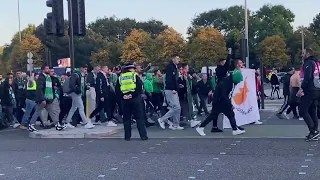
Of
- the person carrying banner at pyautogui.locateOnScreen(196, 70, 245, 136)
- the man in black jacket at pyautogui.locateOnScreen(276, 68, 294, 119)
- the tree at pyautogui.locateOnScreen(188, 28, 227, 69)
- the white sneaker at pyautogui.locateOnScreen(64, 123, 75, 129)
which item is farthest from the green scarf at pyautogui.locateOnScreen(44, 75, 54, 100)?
the tree at pyautogui.locateOnScreen(188, 28, 227, 69)

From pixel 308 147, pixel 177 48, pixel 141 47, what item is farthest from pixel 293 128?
pixel 141 47

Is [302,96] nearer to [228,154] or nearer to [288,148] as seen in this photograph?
[288,148]

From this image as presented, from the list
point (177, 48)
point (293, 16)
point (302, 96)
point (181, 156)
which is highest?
point (293, 16)

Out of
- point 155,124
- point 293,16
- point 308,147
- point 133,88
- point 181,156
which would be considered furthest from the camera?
point 293,16

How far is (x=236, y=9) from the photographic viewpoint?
101125mm

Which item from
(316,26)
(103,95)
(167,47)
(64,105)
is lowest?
(64,105)

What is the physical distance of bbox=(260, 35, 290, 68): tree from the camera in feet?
238

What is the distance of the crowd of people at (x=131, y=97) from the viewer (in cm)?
1209

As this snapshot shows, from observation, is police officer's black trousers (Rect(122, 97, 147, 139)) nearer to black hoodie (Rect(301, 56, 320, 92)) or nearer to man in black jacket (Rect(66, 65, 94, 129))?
man in black jacket (Rect(66, 65, 94, 129))

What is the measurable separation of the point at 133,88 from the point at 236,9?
91.3m

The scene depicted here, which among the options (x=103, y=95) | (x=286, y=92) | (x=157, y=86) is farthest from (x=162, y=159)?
(x=286, y=92)

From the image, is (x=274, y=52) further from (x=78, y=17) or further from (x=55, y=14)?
(x=55, y=14)

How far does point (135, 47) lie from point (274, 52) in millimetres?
17747

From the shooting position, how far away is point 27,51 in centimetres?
7519
